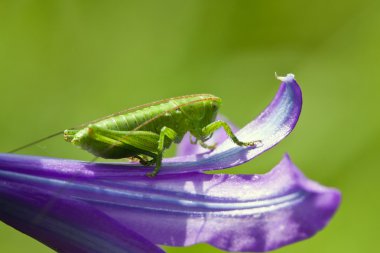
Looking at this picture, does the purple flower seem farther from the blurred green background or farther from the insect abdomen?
the blurred green background

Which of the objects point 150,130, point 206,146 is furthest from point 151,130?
point 206,146

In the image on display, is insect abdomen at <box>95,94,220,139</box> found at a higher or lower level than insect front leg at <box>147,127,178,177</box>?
higher

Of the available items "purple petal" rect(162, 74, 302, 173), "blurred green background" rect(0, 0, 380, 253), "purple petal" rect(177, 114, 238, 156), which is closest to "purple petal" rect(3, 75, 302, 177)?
"purple petal" rect(162, 74, 302, 173)

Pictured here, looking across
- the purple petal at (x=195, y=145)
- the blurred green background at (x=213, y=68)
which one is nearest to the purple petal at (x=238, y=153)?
the purple petal at (x=195, y=145)

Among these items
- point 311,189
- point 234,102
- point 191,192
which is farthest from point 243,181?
point 234,102

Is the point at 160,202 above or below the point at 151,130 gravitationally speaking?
below

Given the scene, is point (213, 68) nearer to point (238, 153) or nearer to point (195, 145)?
point (195, 145)
